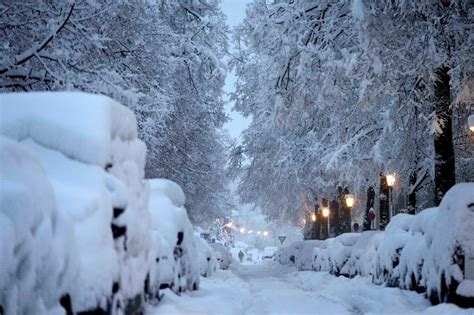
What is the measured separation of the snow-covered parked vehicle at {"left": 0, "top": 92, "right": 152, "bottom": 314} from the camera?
3816mm

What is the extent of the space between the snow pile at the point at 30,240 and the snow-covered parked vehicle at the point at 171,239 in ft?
10.8

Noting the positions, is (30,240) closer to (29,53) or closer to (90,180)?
(90,180)

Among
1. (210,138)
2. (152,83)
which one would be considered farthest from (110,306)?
(210,138)

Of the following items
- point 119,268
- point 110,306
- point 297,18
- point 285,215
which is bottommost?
point 110,306

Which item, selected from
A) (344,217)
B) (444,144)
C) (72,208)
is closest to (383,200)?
(344,217)

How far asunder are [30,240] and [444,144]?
10.9 meters

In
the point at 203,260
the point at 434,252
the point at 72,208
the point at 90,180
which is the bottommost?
the point at 203,260

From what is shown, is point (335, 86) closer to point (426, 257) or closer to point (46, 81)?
point (426, 257)

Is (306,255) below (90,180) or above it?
below

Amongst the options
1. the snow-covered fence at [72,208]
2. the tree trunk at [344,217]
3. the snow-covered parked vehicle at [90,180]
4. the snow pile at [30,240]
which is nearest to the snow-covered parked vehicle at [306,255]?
the tree trunk at [344,217]

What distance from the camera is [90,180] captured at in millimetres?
4172

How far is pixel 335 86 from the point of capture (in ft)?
35.0

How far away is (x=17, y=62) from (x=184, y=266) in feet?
15.1

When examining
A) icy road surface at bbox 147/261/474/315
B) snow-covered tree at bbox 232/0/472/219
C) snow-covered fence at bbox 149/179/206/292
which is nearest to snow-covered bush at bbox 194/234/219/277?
icy road surface at bbox 147/261/474/315
